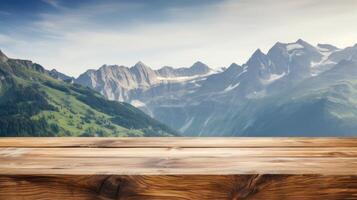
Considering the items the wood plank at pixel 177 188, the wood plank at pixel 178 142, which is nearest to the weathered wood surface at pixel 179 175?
the wood plank at pixel 177 188

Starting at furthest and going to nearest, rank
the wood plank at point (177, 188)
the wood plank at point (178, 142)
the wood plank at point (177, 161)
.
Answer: the wood plank at point (178, 142)
the wood plank at point (177, 161)
the wood plank at point (177, 188)

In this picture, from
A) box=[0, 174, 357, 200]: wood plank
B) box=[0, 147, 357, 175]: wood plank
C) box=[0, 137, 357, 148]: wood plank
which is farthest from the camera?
box=[0, 137, 357, 148]: wood plank

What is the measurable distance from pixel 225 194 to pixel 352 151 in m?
1.10

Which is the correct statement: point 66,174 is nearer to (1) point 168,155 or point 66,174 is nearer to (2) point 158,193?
(2) point 158,193

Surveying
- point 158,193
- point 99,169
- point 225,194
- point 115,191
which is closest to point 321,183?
point 225,194

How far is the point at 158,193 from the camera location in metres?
1.46

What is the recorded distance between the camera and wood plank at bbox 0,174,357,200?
1450mm

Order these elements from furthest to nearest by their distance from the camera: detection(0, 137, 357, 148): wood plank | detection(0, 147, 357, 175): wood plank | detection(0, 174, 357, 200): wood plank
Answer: detection(0, 137, 357, 148): wood plank < detection(0, 147, 357, 175): wood plank < detection(0, 174, 357, 200): wood plank

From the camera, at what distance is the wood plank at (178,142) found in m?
2.46

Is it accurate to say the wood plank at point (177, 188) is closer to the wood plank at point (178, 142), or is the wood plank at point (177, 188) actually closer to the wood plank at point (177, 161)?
the wood plank at point (177, 161)

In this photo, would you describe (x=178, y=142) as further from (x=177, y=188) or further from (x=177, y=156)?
(x=177, y=188)

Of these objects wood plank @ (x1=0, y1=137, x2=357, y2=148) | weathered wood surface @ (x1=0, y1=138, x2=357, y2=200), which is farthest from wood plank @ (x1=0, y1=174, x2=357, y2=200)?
wood plank @ (x1=0, y1=137, x2=357, y2=148)

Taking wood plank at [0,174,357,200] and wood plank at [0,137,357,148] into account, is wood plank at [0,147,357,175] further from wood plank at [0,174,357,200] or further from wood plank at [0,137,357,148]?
wood plank at [0,137,357,148]

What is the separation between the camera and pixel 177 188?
1.46 meters
